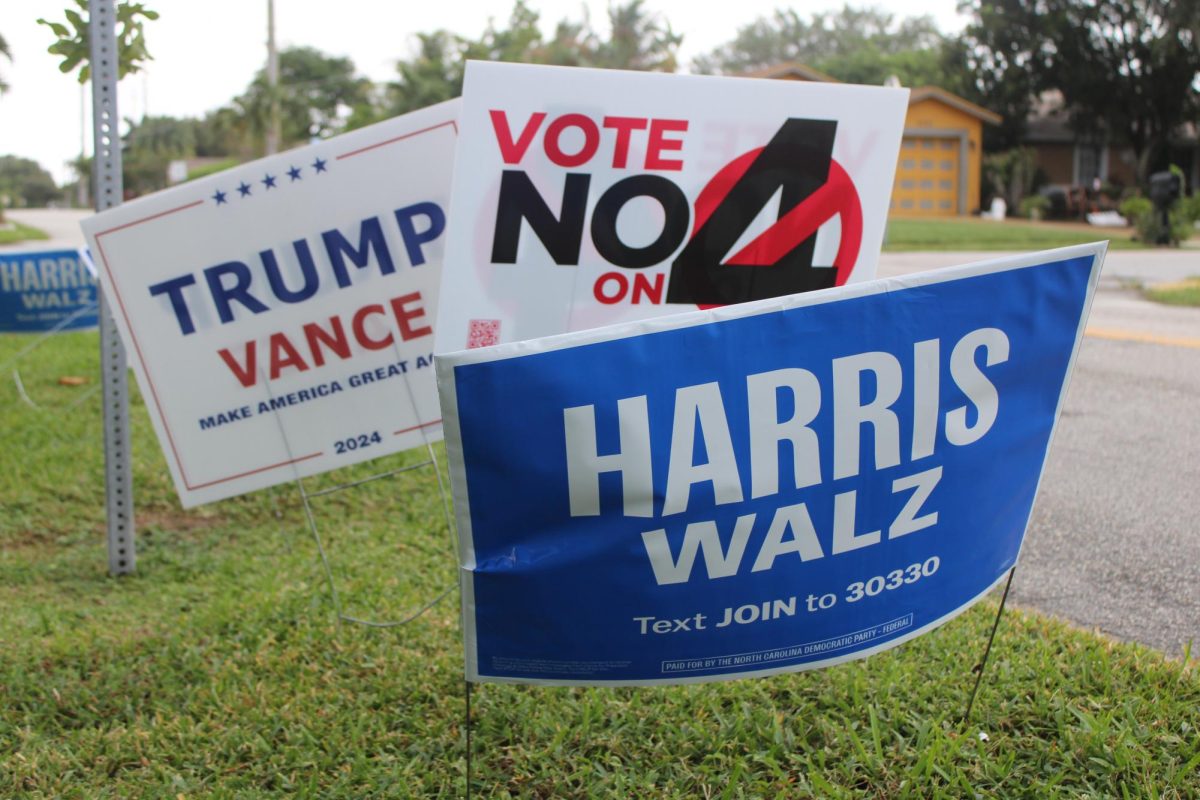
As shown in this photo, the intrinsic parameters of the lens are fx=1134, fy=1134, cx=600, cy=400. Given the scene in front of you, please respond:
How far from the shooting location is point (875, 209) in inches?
129

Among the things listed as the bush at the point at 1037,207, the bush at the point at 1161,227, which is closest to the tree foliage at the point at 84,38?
the bush at the point at 1161,227

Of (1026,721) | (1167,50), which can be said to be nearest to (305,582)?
(1026,721)

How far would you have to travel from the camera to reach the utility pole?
3331 cm

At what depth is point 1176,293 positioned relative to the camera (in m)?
11.9

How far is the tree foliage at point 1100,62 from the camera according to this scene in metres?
34.8

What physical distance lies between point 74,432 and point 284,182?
387 centimetres

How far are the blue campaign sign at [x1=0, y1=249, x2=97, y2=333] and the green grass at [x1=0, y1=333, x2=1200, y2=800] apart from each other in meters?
4.16

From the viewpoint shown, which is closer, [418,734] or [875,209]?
[418,734]

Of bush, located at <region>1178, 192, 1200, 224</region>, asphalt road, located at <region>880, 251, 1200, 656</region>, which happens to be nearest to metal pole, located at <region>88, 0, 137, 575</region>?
asphalt road, located at <region>880, 251, 1200, 656</region>

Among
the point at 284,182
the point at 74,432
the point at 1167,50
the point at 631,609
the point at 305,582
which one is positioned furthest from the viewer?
the point at 1167,50

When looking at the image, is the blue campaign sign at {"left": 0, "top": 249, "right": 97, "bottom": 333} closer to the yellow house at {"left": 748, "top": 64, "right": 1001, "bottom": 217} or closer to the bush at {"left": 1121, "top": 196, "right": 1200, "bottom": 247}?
the bush at {"left": 1121, "top": 196, "right": 1200, "bottom": 247}

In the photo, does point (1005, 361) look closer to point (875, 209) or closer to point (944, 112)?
point (875, 209)

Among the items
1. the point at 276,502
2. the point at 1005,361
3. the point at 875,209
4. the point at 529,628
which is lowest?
the point at 276,502

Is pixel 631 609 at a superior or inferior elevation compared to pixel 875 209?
inferior
